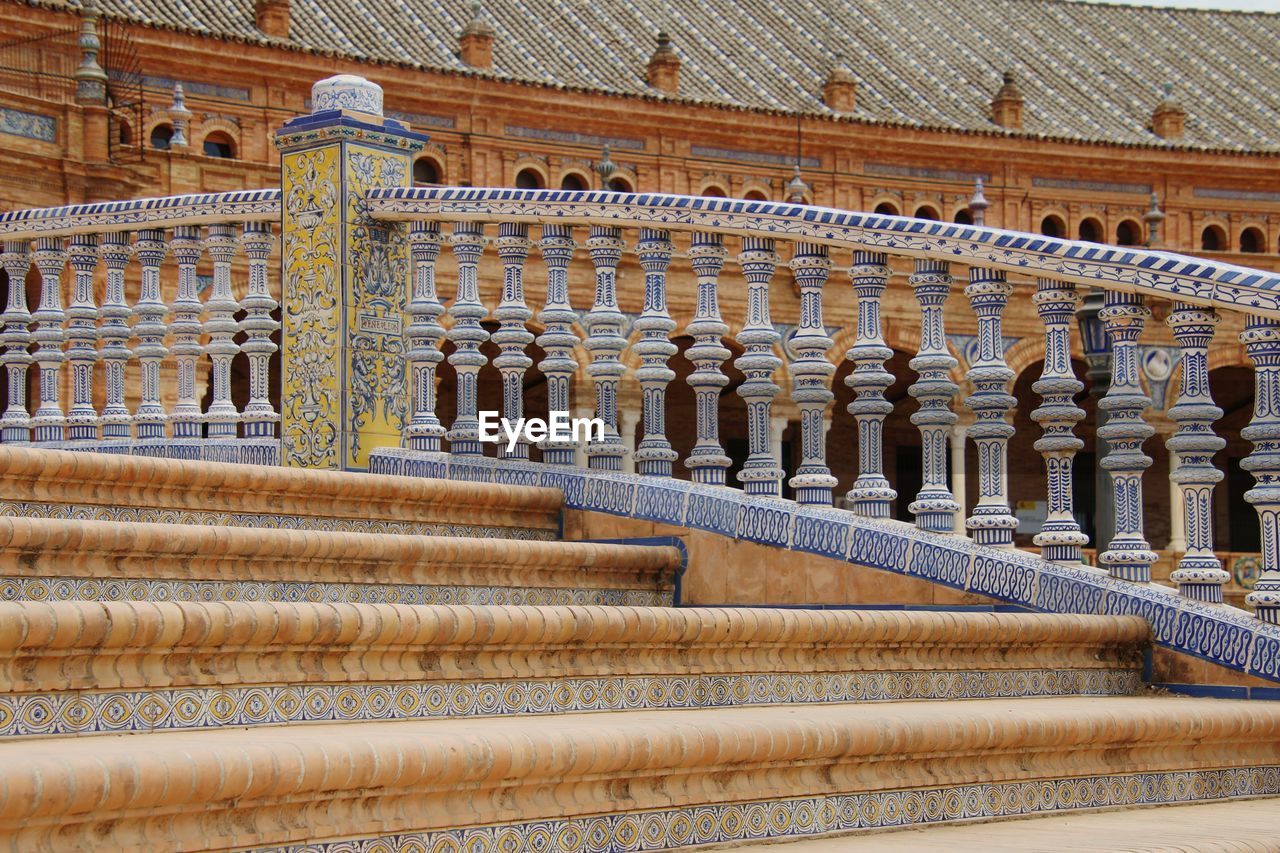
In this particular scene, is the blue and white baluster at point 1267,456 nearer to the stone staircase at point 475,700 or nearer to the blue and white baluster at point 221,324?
the stone staircase at point 475,700

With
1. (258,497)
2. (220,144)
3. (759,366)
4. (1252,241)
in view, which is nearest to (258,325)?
(258,497)

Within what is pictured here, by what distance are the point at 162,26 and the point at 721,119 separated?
30.6 ft

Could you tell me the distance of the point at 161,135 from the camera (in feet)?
89.1

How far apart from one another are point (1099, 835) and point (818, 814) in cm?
50

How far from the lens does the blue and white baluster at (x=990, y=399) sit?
5.05 meters

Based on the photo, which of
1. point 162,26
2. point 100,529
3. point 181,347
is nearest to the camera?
point 100,529

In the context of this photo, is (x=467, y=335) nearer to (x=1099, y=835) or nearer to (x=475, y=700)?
(x=475, y=700)

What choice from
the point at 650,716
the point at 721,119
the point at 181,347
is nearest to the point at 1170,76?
the point at 721,119

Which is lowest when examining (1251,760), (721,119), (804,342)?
(1251,760)

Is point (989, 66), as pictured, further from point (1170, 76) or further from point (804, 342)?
point (804, 342)

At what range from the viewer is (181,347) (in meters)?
6.65

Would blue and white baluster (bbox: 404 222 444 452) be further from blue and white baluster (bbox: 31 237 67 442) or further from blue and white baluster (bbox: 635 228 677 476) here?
blue and white baluster (bbox: 31 237 67 442)

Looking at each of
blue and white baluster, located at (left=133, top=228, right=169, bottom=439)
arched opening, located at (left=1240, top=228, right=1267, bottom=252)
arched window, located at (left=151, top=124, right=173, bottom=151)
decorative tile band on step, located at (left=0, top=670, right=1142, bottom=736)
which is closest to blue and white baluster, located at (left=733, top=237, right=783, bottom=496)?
decorative tile band on step, located at (left=0, top=670, right=1142, bottom=736)

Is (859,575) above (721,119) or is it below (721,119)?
below
